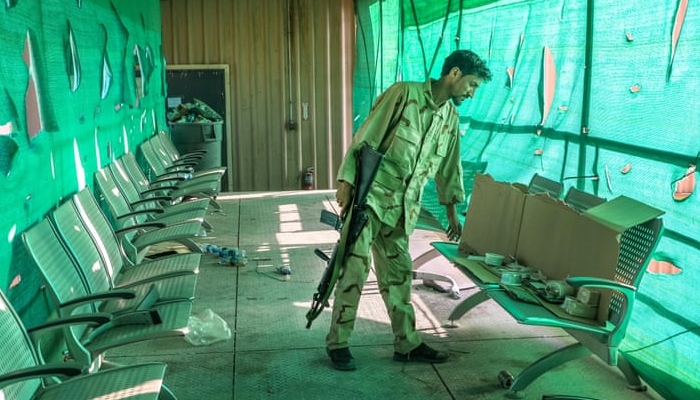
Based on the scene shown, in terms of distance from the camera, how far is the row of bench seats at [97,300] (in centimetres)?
307

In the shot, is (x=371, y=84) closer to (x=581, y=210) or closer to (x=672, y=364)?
(x=581, y=210)

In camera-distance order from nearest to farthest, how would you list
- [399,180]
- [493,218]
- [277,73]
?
[399,180]
[493,218]
[277,73]

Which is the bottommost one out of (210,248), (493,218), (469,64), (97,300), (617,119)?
(210,248)

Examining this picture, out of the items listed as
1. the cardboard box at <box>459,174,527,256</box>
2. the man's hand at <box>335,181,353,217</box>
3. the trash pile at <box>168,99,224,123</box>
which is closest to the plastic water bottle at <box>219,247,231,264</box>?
the cardboard box at <box>459,174,527,256</box>

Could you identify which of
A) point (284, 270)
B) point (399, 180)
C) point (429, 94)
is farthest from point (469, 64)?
point (284, 270)

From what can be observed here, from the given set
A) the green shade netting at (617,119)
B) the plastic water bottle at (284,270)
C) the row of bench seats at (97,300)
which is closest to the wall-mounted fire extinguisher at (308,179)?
the plastic water bottle at (284,270)

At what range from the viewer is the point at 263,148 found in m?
12.6

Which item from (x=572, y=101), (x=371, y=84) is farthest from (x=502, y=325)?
(x=371, y=84)

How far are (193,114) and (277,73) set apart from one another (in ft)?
5.45

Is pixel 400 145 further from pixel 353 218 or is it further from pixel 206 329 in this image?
pixel 206 329

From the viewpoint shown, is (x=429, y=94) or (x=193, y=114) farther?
(x=193, y=114)

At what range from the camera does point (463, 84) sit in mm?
4320

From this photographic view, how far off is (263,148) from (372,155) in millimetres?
8622

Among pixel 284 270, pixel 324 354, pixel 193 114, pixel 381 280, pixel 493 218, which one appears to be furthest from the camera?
pixel 193 114
